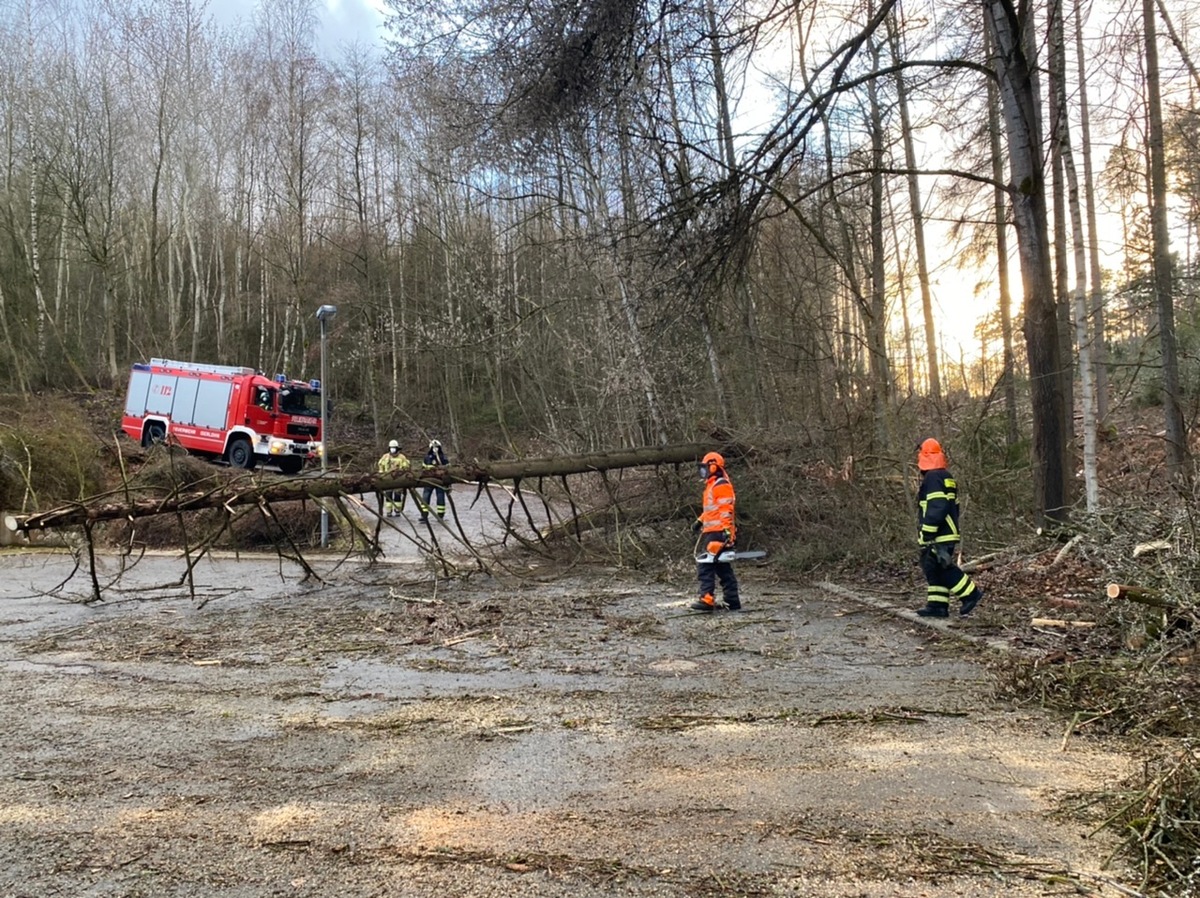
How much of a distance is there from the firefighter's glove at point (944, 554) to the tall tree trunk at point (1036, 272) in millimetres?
2240

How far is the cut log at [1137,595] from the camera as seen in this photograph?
17.2ft

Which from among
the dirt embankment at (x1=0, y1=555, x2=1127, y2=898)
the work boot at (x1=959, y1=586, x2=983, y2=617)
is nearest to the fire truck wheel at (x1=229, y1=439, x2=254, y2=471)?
the dirt embankment at (x1=0, y1=555, x2=1127, y2=898)

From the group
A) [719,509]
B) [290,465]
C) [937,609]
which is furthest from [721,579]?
[290,465]

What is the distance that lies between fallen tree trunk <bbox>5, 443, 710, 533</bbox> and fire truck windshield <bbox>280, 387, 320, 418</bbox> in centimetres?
1135

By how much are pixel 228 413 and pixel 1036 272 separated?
19388 millimetres

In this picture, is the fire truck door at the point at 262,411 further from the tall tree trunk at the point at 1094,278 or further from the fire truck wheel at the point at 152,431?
the tall tree trunk at the point at 1094,278

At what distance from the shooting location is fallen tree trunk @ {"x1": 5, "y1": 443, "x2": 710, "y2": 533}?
966cm

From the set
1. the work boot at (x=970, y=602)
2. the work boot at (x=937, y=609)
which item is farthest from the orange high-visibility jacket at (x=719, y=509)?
the work boot at (x=970, y=602)

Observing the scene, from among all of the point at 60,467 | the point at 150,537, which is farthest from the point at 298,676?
the point at 60,467

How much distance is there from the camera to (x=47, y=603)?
9.66 m

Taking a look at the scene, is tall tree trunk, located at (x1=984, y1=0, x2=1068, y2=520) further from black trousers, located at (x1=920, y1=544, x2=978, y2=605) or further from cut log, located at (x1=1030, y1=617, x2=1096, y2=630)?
cut log, located at (x1=1030, y1=617, x2=1096, y2=630)

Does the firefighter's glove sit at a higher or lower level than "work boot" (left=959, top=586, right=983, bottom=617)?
higher

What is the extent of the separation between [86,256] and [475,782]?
32819mm

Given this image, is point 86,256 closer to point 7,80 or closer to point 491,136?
point 7,80
